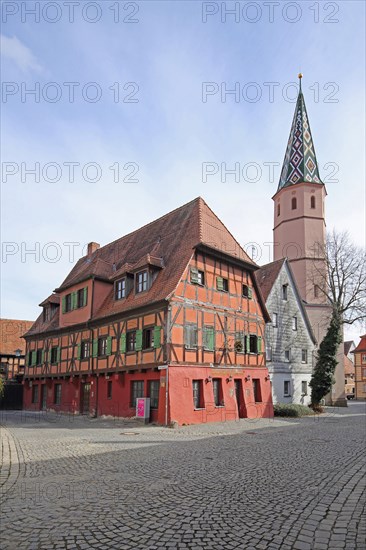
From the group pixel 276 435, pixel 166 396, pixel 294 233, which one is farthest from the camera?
pixel 294 233

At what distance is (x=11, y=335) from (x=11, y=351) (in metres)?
2.07

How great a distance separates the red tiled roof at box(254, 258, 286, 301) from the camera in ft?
110

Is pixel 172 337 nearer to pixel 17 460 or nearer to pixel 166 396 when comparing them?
pixel 166 396

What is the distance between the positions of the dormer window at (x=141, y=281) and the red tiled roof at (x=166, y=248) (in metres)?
0.43

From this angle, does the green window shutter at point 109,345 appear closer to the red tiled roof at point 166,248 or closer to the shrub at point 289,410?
the red tiled roof at point 166,248

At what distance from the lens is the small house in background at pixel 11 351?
41.6m

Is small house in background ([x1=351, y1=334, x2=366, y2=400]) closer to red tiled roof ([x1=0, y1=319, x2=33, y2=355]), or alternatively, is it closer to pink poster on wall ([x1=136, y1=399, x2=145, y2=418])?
red tiled roof ([x1=0, y1=319, x2=33, y2=355])

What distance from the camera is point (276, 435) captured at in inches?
662

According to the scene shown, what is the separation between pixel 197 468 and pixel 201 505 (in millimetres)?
3111

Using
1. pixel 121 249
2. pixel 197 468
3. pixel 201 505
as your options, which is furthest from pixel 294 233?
pixel 201 505

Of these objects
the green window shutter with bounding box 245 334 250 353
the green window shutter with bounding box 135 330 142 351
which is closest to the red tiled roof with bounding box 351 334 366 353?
the green window shutter with bounding box 245 334 250 353

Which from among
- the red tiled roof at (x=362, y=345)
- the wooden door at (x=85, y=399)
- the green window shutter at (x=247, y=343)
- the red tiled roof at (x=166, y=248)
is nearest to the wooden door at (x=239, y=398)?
the green window shutter at (x=247, y=343)

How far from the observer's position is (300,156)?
45.0 meters

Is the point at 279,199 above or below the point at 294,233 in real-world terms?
above
